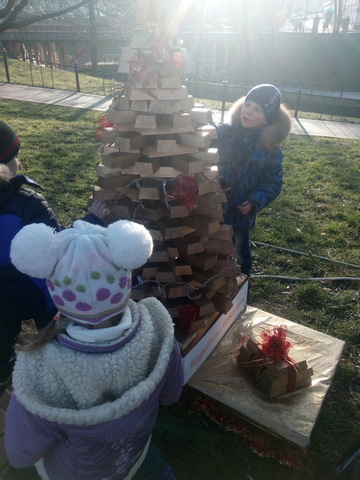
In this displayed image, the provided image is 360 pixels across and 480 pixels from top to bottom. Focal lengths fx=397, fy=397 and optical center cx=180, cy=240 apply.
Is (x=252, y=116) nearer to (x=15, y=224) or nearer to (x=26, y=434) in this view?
(x=15, y=224)

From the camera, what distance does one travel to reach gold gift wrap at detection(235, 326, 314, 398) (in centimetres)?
234

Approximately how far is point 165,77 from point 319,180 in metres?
5.11

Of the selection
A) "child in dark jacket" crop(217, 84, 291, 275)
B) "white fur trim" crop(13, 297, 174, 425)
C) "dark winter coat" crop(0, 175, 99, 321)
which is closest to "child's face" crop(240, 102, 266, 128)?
"child in dark jacket" crop(217, 84, 291, 275)

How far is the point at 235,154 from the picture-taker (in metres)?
2.96

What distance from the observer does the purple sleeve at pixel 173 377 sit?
5.07ft

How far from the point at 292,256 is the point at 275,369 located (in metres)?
2.20

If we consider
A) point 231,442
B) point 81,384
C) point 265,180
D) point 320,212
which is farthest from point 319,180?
point 81,384

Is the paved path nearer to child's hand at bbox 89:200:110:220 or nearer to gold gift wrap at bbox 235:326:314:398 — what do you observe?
gold gift wrap at bbox 235:326:314:398

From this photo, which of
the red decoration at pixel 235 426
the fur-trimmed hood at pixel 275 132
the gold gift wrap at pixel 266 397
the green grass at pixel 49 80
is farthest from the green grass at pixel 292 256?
the green grass at pixel 49 80

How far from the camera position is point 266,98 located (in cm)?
279

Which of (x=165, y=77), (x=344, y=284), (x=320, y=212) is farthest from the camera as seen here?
(x=320, y=212)

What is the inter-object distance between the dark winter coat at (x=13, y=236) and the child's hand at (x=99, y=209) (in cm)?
5

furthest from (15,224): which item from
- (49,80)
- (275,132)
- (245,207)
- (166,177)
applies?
(49,80)

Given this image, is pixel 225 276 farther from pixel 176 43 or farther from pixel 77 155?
pixel 77 155
